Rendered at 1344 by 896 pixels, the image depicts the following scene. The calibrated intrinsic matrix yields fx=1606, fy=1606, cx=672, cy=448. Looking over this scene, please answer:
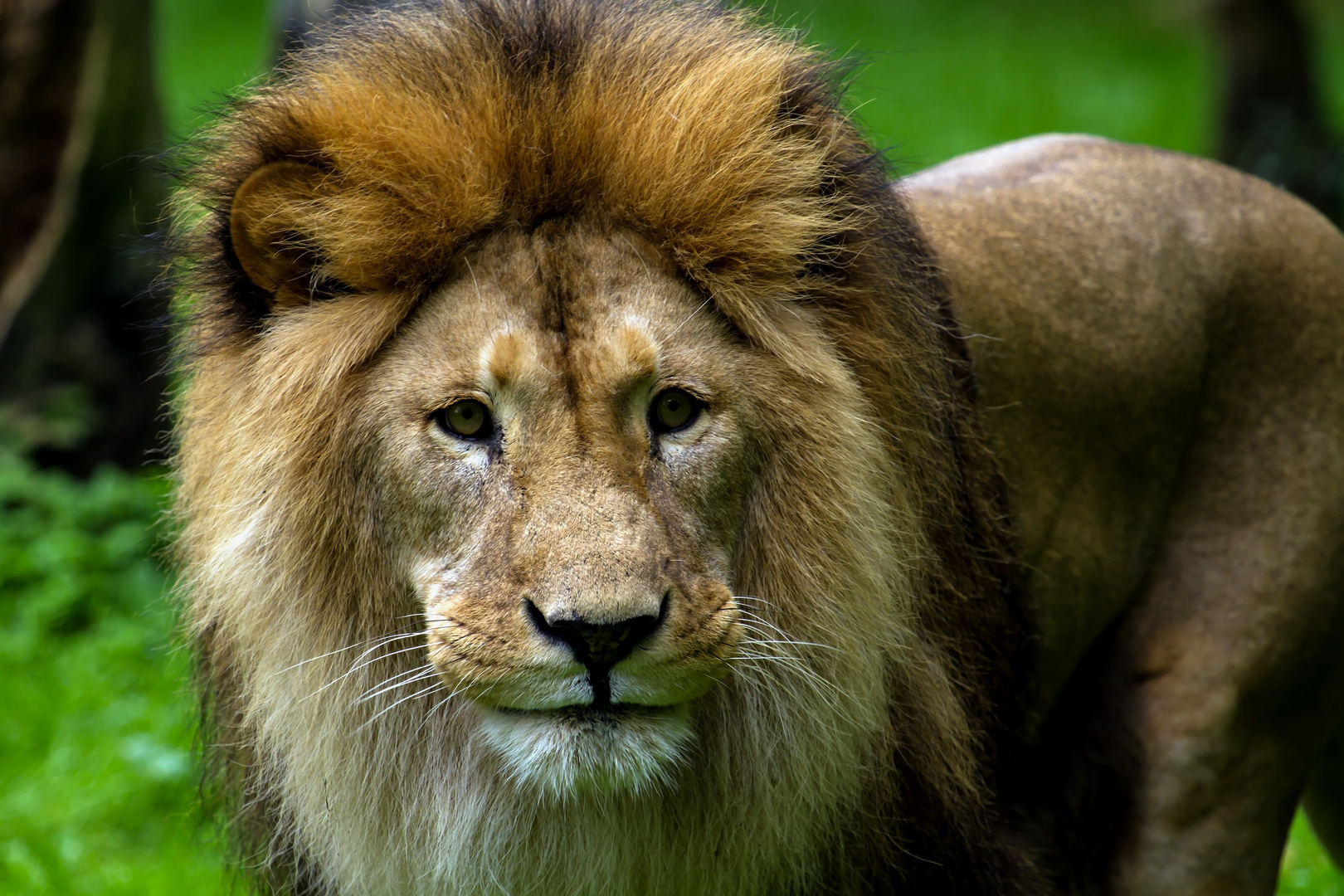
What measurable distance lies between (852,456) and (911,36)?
13.1m

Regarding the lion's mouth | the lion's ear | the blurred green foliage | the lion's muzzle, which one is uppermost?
the lion's ear

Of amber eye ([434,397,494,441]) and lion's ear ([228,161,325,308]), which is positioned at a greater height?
lion's ear ([228,161,325,308])

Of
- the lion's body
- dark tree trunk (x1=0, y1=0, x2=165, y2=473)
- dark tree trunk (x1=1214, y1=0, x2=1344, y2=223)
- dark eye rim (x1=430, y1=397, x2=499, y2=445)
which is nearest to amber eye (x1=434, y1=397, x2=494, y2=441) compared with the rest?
dark eye rim (x1=430, y1=397, x2=499, y2=445)

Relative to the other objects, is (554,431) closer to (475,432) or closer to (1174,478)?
(475,432)

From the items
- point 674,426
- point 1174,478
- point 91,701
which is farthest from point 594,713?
point 91,701

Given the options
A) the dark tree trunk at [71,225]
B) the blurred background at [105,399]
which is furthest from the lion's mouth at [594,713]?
the dark tree trunk at [71,225]

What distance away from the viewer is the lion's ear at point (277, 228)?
8.66 ft

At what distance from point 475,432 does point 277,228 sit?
508 mm

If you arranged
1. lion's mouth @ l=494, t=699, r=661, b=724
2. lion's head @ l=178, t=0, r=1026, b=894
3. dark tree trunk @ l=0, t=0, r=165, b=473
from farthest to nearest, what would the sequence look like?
dark tree trunk @ l=0, t=0, r=165, b=473 → lion's head @ l=178, t=0, r=1026, b=894 → lion's mouth @ l=494, t=699, r=661, b=724

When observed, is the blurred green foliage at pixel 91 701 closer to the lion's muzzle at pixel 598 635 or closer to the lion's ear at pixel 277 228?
the lion's ear at pixel 277 228

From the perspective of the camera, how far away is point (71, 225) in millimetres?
6262

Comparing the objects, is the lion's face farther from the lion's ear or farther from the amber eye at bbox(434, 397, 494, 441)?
the lion's ear

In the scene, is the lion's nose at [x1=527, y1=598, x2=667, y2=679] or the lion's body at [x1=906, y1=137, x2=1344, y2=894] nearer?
the lion's nose at [x1=527, y1=598, x2=667, y2=679]

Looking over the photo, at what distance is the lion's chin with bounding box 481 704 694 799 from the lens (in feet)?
7.84
